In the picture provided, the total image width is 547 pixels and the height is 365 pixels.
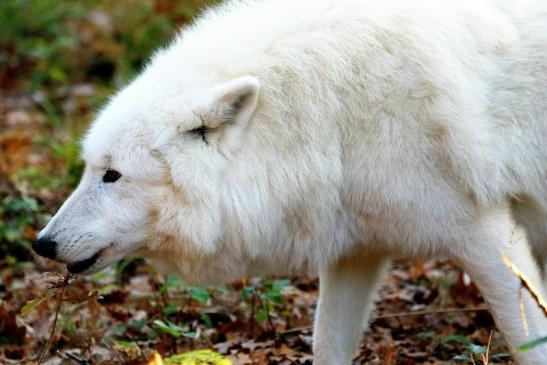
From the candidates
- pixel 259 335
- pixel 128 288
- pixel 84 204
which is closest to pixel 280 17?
pixel 84 204

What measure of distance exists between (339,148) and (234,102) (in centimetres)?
52

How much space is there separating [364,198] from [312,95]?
0.53 metres

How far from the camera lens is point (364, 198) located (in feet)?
14.2

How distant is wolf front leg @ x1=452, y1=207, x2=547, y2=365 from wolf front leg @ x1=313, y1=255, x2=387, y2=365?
80cm

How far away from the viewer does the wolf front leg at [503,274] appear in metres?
4.20

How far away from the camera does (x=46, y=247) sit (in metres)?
4.40

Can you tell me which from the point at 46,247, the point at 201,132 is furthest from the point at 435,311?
the point at 46,247

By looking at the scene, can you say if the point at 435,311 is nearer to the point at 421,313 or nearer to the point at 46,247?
the point at 421,313

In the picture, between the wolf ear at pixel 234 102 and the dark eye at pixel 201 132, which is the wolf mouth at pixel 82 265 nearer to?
the dark eye at pixel 201 132

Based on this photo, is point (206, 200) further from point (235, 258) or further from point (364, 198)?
point (364, 198)

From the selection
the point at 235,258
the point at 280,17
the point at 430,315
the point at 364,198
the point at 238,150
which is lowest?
the point at 430,315

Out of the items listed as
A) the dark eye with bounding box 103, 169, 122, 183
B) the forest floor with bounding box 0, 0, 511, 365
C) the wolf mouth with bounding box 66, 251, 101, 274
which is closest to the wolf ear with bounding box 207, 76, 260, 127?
the dark eye with bounding box 103, 169, 122, 183

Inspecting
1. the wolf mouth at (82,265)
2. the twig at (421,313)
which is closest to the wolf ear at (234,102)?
the wolf mouth at (82,265)

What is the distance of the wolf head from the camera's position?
171 inches
